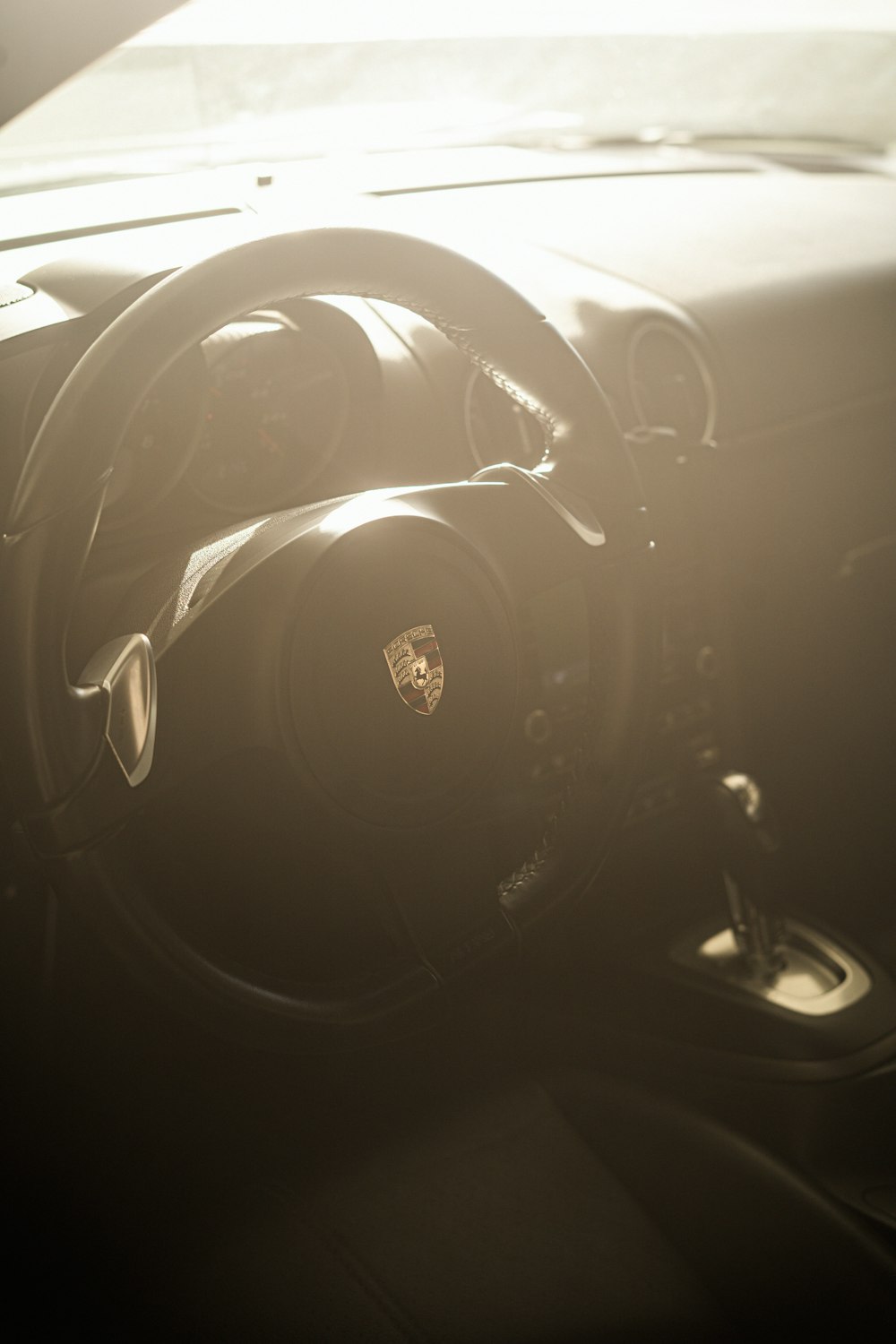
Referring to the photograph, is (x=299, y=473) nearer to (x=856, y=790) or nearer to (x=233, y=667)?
(x=233, y=667)

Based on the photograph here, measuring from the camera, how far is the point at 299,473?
52.6 inches

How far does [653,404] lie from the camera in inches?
64.1

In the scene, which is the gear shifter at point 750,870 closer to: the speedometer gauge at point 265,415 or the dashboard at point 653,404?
the dashboard at point 653,404

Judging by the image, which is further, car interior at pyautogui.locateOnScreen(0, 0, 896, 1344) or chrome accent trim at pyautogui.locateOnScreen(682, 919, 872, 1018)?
chrome accent trim at pyautogui.locateOnScreen(682, 919, 872, 1018)

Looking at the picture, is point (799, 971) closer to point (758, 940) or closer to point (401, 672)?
point (758, 940)

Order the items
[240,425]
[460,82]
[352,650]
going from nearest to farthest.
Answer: [352,650] < [240,425] < [460,82]

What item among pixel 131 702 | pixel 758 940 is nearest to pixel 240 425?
pixel 131 702

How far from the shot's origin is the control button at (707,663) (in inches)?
67.2

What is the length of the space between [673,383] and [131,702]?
1031 millimetres

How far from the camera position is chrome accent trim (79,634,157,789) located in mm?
881

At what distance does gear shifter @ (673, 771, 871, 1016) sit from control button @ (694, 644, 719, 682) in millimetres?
144

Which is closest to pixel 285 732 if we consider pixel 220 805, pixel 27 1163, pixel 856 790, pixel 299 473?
pixel 220 805

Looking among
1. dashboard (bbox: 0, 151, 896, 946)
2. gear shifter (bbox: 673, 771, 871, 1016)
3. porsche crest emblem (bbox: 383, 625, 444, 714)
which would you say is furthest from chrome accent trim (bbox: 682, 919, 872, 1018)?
porsche crest emblem (bbox: 383, 625, 444, 714)

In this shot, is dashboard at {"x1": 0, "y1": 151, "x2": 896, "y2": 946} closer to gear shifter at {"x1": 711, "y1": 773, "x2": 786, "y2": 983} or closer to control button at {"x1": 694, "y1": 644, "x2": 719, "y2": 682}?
control button at {"x1": 694, "y1": 644, "x2": 719, "y2": 682}
